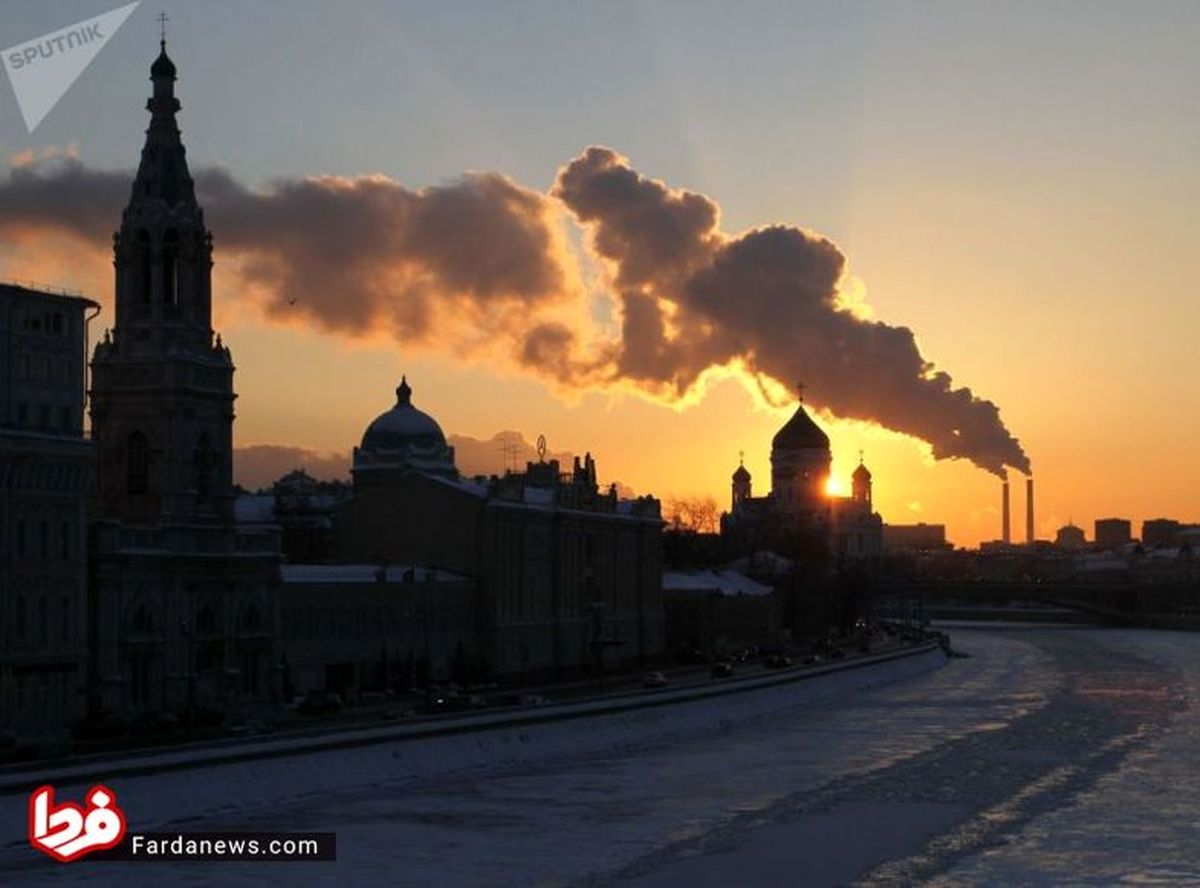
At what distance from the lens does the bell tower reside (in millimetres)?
82812

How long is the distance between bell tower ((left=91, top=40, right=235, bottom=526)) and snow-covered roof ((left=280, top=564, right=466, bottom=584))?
23.2 ft

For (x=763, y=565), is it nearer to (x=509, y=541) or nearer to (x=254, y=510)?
(x=254, y=510)

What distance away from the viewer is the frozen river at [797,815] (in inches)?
1927

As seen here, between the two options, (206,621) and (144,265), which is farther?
(144,265)

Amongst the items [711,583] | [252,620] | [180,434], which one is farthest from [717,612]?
[180,434]

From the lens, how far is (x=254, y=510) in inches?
5049

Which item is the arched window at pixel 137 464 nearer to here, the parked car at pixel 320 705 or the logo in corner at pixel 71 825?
the parked car at pixel 320 705

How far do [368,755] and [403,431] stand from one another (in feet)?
172

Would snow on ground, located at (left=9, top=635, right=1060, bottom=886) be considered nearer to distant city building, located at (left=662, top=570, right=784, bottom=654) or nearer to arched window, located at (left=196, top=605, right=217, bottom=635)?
arched window, located at (left=196, top=605, right=217, bottom=635)

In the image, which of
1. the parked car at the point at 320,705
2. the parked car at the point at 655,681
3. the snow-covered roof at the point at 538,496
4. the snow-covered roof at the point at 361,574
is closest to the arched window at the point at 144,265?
the snow-covered roof at the point at 361,574

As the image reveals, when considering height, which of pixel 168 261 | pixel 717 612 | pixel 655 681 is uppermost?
pixel 168 261

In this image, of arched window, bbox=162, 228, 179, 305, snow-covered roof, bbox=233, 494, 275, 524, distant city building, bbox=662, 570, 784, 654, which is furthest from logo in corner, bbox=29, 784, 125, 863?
distant city building, bbox=662, 570, 784, 654

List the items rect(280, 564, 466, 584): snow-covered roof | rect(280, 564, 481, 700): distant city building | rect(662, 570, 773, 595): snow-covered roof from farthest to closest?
rect(662, 570, 773, 595): snow-covered roof → rect(280, 564, 466, 584): snow-covered roof → rect(280, 564, 481, 700): distant city building

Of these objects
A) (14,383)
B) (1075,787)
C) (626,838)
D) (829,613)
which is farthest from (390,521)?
(829,613)
